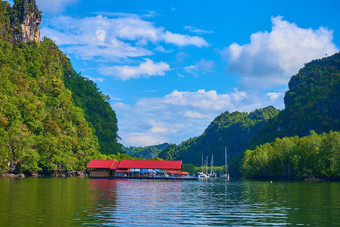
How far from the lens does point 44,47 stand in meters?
192

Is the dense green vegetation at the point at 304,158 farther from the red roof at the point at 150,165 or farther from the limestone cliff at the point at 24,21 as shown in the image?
the limestone cliff at the point at 24,21

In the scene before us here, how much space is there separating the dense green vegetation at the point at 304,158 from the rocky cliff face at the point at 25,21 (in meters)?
116

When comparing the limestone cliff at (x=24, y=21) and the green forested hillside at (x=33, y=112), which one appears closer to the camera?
the green forested hillside at (x=33, y=112)

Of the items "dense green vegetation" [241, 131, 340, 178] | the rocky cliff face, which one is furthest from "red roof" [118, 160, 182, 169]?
the rocky cliff face

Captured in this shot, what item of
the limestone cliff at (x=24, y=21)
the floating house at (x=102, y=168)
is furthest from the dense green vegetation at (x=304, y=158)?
the limestone cliff at (x=24, y=21)

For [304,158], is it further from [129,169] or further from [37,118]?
[37,118]

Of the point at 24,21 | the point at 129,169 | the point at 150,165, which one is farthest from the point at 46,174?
the point at 24,21

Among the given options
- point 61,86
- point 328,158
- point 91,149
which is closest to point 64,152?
point 91,149

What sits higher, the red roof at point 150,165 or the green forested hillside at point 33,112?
the green forested hillside at point 33,112

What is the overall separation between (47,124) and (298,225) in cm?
11709

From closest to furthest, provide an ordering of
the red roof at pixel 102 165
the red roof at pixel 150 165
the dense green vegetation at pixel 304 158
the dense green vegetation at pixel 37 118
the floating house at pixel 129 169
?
the dense green vegetation at pixel 37 118, the dense green vegetation at pixel 304 158, the red roof at pixel 150 165, the floating house at pixel 129 169, the red roof at pixel 102 165

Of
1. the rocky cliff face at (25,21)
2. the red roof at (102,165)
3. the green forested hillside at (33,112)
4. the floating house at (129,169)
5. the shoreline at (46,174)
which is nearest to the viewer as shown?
the shoreline at (46,174)

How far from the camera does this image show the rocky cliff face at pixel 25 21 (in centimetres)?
17462

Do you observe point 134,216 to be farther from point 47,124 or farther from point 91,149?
point 91,149
